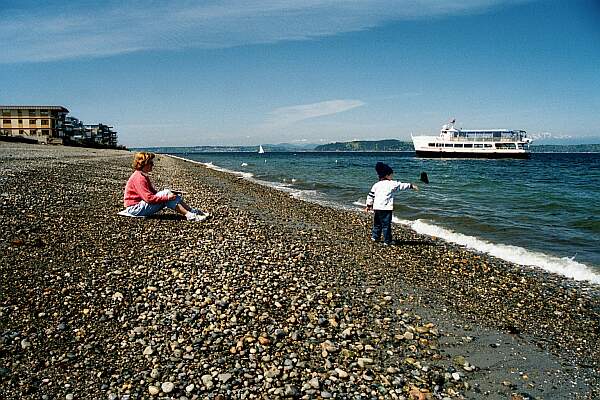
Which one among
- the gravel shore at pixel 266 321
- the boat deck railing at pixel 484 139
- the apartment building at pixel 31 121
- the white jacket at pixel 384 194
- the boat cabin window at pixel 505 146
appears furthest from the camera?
the boat deck railing at pixel 484 139

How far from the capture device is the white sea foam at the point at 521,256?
1023cm

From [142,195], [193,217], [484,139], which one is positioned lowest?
[193,217]

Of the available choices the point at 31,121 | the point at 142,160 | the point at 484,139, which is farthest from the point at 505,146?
the point at 31,121

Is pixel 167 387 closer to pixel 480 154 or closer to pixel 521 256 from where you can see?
pixel 521 256

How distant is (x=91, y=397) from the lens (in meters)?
4.23

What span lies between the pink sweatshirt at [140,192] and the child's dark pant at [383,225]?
20.3ft

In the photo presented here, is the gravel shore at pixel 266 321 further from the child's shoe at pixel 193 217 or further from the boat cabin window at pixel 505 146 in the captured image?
the boat cabin window at pixel 505 146

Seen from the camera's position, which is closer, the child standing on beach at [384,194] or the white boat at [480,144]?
the child standing on beach at [384,194]

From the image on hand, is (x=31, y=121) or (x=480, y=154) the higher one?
(x=31, y=121)

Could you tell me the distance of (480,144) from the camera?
104 meters

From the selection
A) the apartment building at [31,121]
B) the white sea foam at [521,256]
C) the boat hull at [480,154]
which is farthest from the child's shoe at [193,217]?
the apartment building at [31,121]

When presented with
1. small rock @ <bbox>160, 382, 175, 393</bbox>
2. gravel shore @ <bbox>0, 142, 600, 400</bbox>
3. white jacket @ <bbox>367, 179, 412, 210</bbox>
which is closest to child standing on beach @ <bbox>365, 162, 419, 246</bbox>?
white jacket @ <bbox>367, 179, 412, 210</bbox>

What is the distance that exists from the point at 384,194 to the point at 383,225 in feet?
3.30

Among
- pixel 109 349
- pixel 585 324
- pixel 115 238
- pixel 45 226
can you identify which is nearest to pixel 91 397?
pixel 109 349
